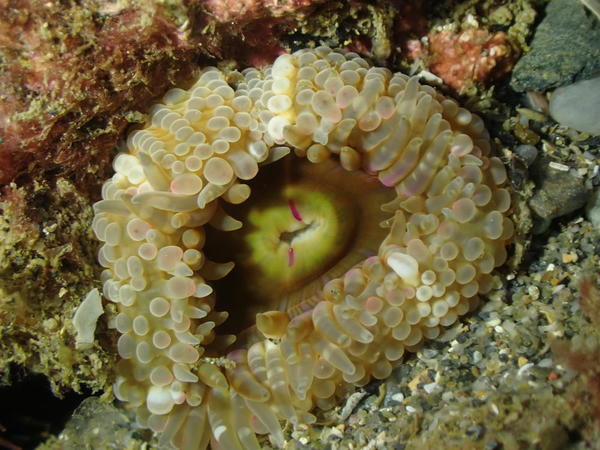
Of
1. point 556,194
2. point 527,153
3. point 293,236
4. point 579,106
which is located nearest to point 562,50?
point 579,106

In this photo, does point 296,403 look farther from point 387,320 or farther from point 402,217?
point 402,217

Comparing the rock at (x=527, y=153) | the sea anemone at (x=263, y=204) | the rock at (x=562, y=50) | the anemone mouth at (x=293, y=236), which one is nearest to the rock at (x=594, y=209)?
the rock at (x=527, y=153)

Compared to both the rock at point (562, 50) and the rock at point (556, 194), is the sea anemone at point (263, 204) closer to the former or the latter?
the rock at point (556, 194)

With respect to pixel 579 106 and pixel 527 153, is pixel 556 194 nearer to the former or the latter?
pixel 527 153

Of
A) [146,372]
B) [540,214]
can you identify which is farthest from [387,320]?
[146,372]

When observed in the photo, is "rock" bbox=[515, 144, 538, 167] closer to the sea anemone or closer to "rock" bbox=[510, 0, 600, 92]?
the sea anemone

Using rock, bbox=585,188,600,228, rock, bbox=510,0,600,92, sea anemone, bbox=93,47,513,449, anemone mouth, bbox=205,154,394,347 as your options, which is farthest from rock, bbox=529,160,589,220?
anemone mouth, bbox=205,154,394,347
